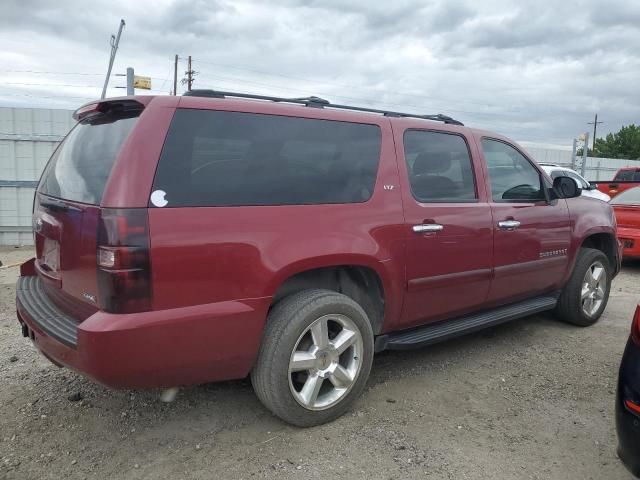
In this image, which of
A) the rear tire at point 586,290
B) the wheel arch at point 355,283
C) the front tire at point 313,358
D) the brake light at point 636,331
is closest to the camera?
the brake light at point 636,331

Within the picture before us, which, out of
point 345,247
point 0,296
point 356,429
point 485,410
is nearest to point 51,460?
point 356,429

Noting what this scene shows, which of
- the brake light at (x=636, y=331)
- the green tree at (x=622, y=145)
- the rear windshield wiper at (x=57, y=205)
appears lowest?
the brake light at (x=636, y=331)

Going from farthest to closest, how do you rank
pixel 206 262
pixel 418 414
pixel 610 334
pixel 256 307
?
pixel 610 334, pixel 418 414, pixel 256 307, pixel 206 262

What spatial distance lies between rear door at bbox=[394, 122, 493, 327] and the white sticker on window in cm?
152

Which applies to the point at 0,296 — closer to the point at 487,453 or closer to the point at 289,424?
the point at 289,424

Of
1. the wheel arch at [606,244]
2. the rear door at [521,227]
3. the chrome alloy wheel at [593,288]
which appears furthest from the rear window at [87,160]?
the wheel arch at [606,244]

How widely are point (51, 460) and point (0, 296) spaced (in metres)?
3.61

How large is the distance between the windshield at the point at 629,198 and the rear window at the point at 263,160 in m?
6.47

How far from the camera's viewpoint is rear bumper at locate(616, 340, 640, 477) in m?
2.17

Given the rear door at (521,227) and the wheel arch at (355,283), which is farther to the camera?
the rear door at (521,227)

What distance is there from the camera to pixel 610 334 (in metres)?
4.88

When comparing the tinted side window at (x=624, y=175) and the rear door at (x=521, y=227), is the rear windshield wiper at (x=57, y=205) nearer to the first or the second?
the rear door at (x=521, y=227)

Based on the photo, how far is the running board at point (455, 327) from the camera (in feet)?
11.3

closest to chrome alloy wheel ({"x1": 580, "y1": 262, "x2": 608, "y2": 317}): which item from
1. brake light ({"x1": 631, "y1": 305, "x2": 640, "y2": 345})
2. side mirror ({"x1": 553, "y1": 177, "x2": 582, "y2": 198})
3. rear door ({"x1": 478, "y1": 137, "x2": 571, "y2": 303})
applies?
rear door ({"x1": 478, "y1": 137, "x2": 571, "y2": 303})
